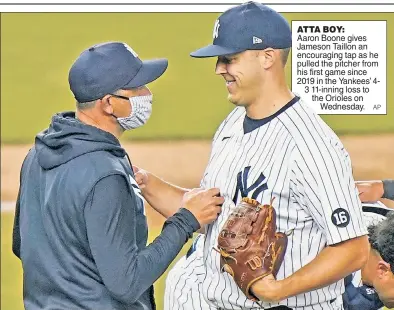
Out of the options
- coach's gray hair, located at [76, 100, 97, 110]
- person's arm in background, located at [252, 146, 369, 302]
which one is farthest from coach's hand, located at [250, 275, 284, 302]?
coach's gray hair, located at [76, 100, 97, 110]

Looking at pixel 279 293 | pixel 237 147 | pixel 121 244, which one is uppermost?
pixel 237 147

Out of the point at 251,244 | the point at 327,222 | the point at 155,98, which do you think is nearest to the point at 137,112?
the point at 251,244

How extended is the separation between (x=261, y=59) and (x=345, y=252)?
637mm

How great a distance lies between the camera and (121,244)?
2311mm

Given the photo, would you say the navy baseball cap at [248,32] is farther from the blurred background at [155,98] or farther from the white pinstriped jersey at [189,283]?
the blurred background at [155,98]

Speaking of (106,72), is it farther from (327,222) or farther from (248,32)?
(327,222)

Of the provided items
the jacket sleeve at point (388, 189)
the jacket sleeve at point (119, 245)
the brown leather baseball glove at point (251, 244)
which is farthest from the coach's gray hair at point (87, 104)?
the jacket sleeve at point (388, 189)

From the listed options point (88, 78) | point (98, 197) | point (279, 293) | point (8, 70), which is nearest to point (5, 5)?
point (8, 70)

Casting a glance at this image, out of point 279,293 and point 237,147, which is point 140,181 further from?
point 279,293

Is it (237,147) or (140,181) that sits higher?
(237,147)

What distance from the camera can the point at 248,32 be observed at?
2.47m

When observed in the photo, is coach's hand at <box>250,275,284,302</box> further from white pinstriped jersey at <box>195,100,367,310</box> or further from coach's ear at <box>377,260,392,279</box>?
coach's ear at <box>377,260,392,279</box>

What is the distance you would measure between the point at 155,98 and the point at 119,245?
2366 mm

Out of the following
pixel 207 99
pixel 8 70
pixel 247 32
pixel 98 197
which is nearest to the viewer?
pixel 98 197
